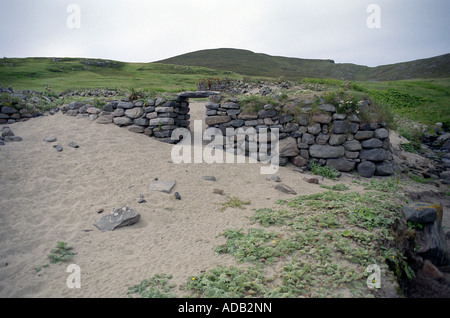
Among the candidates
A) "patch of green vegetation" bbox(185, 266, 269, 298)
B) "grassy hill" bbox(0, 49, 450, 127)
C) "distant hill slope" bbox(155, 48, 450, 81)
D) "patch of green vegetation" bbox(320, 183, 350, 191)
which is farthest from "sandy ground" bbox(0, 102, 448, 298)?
"distant hill slope" bbox(155, 48, 450, 81)

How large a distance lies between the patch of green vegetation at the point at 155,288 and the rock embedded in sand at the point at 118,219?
1.73 meters

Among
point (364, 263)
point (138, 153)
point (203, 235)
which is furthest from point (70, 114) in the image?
point (364, 263)

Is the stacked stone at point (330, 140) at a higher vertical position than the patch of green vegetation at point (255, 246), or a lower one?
higher

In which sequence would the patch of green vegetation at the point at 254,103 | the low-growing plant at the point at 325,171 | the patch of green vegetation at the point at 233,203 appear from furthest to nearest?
the patch of green vegetation at the point at 254,103 → the low-growing plant at the point at 325,171 → the patch of green vegetation at the point at 233,203

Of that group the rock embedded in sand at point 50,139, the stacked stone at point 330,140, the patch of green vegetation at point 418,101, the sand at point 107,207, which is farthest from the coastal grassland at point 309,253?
the patch of green vegetation at point 418,101

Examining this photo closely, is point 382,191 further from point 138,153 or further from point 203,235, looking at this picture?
point 138,153

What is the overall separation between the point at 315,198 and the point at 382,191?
194 cm

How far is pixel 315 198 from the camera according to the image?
19.8 ft

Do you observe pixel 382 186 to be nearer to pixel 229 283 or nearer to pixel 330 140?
Result: pixel 330 140

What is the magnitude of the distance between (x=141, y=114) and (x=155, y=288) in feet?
25.3

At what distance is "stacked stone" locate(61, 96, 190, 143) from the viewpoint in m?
9.60

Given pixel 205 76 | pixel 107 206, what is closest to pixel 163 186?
pixel 107 206

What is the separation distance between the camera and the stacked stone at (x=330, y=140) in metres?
8.27

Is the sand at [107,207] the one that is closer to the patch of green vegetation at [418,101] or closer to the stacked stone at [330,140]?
the stacked stone at [330,140]
